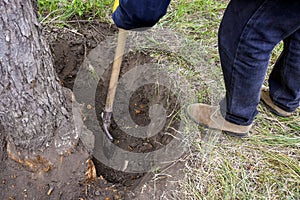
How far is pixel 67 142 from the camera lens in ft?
4.89

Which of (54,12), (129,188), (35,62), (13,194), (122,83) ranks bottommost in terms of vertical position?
(129,188)

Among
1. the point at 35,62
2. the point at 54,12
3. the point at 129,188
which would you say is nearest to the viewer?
the point at 35,62

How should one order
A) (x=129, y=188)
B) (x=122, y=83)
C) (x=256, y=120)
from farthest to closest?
(x=122, y=83) → (x=256, y=120) → (x=129, y=188)

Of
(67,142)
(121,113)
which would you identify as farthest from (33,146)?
(121,113)

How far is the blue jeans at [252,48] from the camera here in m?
1.11

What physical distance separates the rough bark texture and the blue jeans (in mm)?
745

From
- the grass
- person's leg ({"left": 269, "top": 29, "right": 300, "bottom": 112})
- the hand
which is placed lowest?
the grass

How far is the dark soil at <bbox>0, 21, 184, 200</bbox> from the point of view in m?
1.56

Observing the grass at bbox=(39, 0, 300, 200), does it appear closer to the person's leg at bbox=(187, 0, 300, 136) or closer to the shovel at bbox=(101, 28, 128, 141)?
the person's leg at bbox=(187, 0, 300, 136)

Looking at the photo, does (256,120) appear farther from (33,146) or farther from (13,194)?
(13,194)

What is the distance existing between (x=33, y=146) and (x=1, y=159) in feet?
0.68

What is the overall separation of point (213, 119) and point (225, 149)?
0.55 feet

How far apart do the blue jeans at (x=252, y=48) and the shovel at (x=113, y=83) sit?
529 millimetres

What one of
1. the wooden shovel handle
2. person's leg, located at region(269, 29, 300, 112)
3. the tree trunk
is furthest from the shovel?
person's leg, located at region(269, 29, 300, 112)
